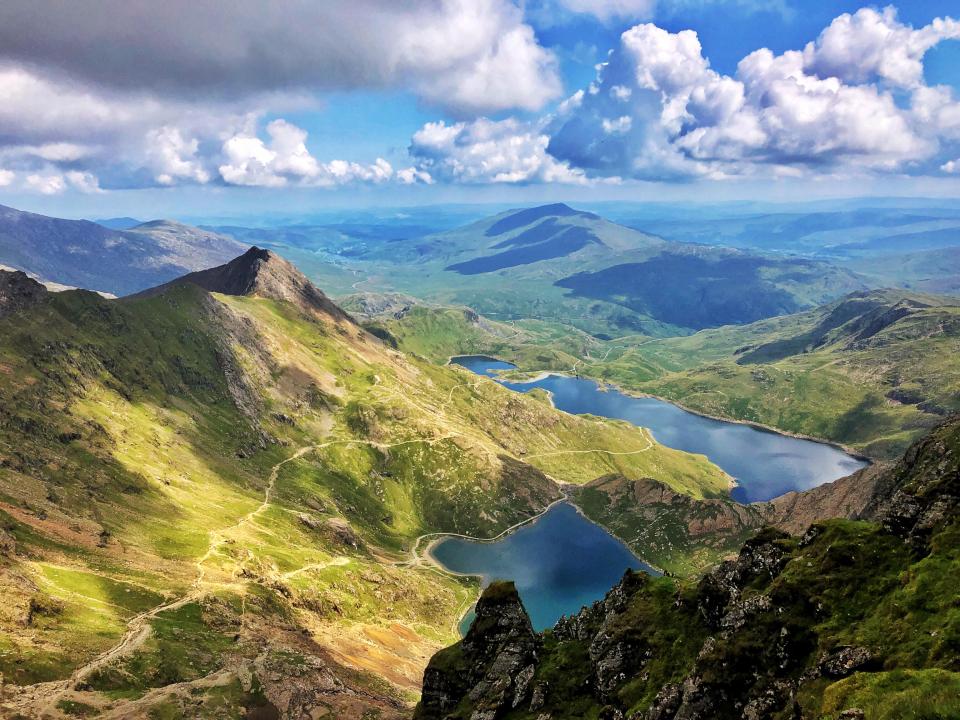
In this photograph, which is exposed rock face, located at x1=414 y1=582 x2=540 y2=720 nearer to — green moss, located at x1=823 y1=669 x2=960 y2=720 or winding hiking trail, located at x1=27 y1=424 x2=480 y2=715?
green moss, located at x1=823 y1=669 x2=960 y2=720

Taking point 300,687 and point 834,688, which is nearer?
point 834,688

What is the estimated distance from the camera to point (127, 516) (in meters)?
188

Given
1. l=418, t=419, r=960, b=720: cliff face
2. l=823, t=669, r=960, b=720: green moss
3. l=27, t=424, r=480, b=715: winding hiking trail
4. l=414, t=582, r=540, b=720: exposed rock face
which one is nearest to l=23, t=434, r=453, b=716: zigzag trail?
l=27, t=424, r=480, b=715: winding hiking trail

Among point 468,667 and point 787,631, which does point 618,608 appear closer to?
point 468,667

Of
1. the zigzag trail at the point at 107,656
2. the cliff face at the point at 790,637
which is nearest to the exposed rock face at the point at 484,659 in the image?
the cliff face at the point at 790,637

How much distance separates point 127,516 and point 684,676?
184 m

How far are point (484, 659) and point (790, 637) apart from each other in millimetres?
53212

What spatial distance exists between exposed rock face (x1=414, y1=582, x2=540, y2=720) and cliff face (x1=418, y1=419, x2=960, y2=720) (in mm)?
1521

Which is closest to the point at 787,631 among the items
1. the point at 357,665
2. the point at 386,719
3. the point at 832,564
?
the point at 832,564

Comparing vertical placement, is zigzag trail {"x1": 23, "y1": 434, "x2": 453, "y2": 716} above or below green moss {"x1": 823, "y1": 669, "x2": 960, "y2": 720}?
below

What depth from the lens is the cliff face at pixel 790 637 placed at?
44406mm

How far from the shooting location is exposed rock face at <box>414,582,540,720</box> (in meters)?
88.2

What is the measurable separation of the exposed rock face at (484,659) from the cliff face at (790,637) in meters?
1.52

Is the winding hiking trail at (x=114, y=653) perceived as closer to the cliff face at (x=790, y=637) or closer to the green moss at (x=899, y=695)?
the cliff face at (x=790, y=637)
